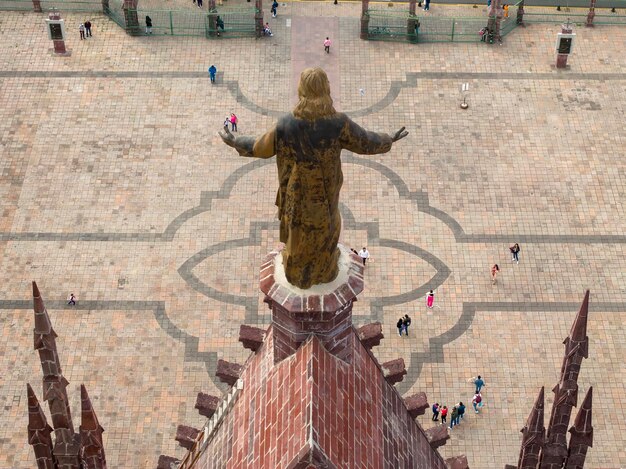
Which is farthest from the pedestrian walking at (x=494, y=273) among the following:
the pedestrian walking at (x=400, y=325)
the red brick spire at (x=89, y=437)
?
the red brick spire at (x=89, y=437)

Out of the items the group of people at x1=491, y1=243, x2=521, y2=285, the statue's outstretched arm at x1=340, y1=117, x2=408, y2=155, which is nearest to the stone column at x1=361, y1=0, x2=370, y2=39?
the group of people at x1=491, y1=243, x2=521, y2=285

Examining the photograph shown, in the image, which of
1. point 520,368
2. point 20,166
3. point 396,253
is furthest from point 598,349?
point 20,166

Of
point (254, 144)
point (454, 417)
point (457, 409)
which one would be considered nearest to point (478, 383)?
point (457, 409)

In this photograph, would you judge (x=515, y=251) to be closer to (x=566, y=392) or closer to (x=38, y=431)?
(x=566, y=392)

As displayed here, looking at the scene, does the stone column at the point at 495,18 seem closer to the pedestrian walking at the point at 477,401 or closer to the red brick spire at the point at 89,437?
the pedestrian walking at the point at 477,401

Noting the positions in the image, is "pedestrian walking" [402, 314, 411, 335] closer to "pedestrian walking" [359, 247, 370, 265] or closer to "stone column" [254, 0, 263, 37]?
"pedestrian walking" [359, 247, 370, 265]

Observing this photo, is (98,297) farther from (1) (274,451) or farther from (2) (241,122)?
(1) (274,451)
